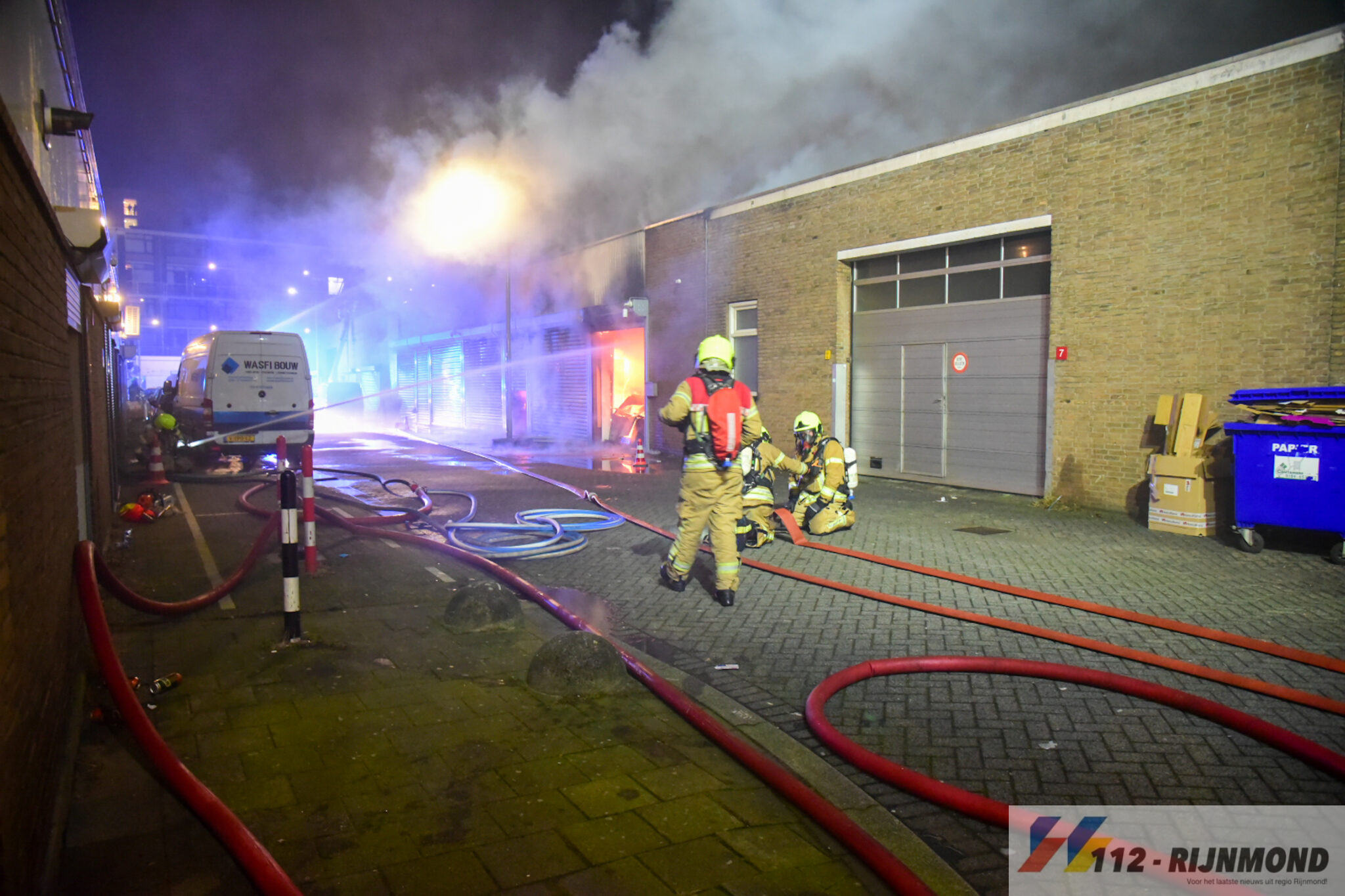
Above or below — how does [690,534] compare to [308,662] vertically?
above

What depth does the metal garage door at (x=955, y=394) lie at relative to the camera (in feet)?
35.7

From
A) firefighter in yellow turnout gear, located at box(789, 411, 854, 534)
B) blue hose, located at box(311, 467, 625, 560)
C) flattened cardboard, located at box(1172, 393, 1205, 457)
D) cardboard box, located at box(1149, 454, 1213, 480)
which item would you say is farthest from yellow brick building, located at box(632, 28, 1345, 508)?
blue hose, located at box(311, 467, 625, 560)

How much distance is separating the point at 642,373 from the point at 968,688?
632 inches

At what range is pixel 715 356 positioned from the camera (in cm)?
575

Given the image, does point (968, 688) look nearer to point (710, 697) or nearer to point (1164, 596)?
point (710, 697)

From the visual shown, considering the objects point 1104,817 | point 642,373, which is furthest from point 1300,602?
point 642,373

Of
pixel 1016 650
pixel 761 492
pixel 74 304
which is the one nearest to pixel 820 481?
pixel 761 492

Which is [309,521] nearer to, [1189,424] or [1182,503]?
[1182,503]

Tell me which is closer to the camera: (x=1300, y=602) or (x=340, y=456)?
(x=1300, y=602)

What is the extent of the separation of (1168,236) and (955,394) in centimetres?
345

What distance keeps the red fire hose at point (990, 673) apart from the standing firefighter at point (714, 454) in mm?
1706

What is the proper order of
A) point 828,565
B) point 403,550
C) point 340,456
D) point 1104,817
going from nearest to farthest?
point 1104,817, point 828,565, point 403,550, point 340,456

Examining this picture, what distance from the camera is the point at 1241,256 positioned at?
865 cm

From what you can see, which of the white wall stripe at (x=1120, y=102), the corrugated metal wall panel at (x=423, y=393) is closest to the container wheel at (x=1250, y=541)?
the white wall stripe at (x=1120, y=102)
